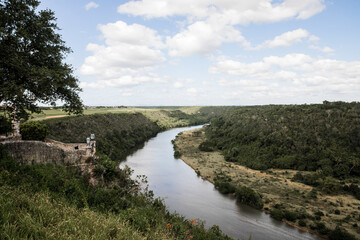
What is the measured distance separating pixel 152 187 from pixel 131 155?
22819 mm

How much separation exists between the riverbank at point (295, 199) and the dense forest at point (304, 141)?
4355 mm

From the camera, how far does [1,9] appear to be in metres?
9.21

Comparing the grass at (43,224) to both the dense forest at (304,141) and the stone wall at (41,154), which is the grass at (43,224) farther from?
the dense forest at (304,141)

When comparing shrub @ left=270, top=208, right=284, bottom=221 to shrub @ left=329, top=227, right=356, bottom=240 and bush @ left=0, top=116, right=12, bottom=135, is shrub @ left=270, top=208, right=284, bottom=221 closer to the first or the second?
shrub @ left=329, top=227, right=356, bottom=240

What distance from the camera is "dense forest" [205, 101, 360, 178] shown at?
44.5 metres

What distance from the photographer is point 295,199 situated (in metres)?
32.9

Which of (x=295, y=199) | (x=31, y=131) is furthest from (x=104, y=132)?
(x=295, y=199)

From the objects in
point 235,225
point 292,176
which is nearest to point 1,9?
point 235,225

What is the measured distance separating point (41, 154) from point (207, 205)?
24299mm

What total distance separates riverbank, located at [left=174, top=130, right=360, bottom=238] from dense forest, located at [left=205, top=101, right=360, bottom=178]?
4355 millimetres

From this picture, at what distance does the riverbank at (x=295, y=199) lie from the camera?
26234 millimetres

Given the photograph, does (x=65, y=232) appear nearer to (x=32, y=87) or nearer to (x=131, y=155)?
(x=32, y=87)

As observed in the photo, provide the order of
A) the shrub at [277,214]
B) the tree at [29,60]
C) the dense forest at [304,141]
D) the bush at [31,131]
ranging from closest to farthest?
the tree at [29,60]
the bush at [31,131]
the shrub at [277,214]
the dense forest at [304,141]

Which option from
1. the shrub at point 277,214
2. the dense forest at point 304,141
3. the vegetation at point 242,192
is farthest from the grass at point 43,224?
the dense forest at point 304,141
